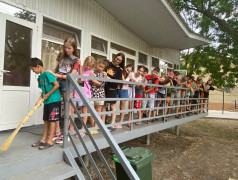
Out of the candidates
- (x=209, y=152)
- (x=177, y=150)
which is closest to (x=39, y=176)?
(x=177, y=150)

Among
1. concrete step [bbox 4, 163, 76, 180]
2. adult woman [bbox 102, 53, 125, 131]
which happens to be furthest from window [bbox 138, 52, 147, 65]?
concrete step [bbox 4, 163, 76, 180]

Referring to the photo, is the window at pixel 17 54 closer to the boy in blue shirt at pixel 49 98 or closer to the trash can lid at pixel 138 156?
the boy in blue shirt at pixel 49 98

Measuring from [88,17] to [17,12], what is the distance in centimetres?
206

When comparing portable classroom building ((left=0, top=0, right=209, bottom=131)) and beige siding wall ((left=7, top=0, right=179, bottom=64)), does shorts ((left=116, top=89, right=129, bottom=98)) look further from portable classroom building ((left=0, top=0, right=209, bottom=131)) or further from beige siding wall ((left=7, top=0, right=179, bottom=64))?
beige siding wall ((left=7, top=0, right=179, bottom=64))

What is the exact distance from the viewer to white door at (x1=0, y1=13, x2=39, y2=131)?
11.5 feet

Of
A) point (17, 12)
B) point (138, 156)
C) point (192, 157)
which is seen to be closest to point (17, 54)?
point (17, 12)

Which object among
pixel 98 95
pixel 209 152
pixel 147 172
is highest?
pixel 98 95

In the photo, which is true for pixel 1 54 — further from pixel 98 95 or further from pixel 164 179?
pixel 164 179

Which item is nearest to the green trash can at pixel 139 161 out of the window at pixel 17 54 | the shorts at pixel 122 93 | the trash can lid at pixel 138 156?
Answer: the trash can lid at pixel 138 156

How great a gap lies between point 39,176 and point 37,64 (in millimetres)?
1358

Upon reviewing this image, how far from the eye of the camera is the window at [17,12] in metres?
3.54

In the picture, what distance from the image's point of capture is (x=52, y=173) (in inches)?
77.1

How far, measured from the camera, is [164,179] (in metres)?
4.07

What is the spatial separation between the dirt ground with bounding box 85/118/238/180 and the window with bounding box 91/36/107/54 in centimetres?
307
